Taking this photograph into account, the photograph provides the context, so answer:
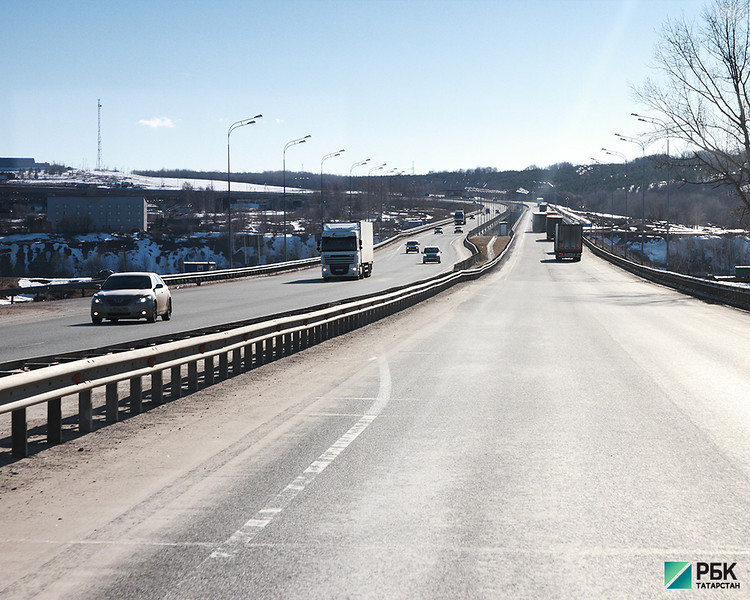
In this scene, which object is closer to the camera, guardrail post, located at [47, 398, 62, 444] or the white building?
guardrail post, located at [47, 398, 62, 444]

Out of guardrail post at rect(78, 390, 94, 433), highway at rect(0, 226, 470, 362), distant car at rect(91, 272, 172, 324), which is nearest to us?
guardrail post at rect(78, 390, 94, 433)

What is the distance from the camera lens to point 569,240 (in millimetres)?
90375

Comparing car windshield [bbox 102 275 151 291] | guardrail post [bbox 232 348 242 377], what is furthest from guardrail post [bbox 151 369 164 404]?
car windshield [bbox 102 275 151 291]

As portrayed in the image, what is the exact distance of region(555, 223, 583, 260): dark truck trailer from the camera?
90.1 metres

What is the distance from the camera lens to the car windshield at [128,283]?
28391 mm

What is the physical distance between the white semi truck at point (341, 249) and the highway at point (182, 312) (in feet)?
2.69

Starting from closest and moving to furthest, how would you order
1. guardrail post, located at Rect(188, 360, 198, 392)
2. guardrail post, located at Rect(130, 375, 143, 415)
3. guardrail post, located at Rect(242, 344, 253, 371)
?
guardrail post, located at Rect(130, 375, 143, 415) < guardrail post, located at Rect(188, 360, 198, 392) < guardrail post, located at Rect(242, 344, 253, 371)

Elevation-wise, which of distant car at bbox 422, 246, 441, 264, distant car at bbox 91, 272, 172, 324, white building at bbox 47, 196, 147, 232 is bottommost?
distant car at bbox 422, 246, 441, 264

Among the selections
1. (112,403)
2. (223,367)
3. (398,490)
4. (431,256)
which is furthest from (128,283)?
(431,256)

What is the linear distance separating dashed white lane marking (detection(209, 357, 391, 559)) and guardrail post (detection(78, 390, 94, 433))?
2664mm

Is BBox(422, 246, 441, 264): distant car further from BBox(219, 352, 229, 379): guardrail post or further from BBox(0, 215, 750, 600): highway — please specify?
BBox(219, 352, 229, 379): guardrail post

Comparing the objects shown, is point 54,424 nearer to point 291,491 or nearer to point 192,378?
point 291,491

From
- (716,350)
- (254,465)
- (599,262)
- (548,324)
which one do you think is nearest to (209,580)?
(254,465)

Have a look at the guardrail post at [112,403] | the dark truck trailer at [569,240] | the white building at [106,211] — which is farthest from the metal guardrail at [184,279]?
the white building at [106,211]
